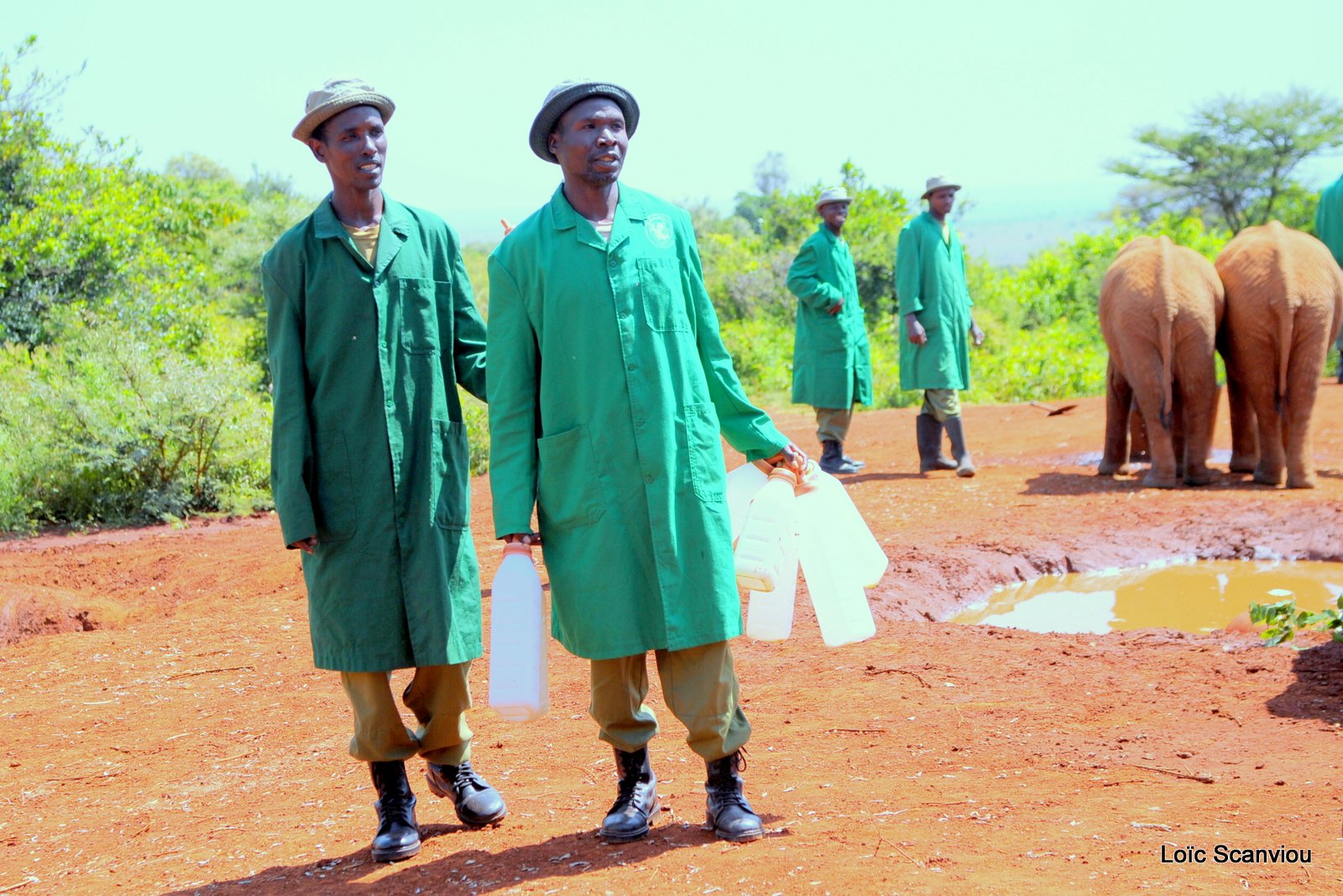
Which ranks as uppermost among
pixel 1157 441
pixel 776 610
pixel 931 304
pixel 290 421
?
pixel 931 304

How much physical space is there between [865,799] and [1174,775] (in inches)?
34.5

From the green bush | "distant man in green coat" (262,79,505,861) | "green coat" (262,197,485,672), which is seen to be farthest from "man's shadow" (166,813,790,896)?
the green bush

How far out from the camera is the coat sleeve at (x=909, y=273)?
948cm

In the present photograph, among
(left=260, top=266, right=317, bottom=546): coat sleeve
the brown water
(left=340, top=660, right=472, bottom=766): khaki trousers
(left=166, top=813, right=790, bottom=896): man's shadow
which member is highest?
Answer: (left=260, top=266, right=317, bottom=546): coat sleeve

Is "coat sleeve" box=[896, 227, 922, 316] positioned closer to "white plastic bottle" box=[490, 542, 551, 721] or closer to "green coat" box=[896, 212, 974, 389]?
"green coat" box=[896, 212, 974, 389]

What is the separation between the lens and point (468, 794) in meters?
3.75

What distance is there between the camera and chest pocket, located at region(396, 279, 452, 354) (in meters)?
3.63

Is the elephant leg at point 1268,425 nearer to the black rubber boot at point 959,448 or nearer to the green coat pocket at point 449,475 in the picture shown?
the black rubber boot at point 959,448

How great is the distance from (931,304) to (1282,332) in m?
2.24

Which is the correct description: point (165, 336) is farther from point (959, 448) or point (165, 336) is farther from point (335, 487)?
point (335, 487)

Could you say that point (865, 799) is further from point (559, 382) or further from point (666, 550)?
point (559, 382)

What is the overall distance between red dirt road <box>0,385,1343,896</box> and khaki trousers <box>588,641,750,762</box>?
0.25 meters

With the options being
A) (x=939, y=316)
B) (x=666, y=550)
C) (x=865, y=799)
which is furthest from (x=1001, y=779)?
(x=939, y=316)

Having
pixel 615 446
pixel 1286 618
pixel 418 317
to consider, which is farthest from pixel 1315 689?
pixel 418 317
